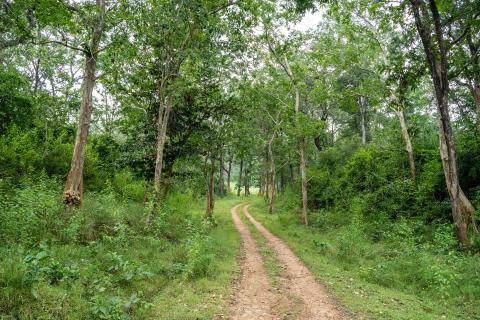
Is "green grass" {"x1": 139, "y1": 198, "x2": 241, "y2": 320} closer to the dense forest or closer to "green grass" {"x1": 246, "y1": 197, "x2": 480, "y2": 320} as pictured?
the dense forest

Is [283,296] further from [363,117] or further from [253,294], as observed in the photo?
[363,117]

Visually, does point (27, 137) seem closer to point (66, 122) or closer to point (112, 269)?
point (66, 122)

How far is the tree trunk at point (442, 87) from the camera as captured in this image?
425 inches

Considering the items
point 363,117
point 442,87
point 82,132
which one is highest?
point 363,117

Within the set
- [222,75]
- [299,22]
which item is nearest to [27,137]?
[222,75]

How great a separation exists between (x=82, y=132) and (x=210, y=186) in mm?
11520

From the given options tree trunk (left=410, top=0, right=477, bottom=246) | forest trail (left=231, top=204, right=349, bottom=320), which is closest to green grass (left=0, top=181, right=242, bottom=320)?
forest trail (left=231, top=204, right=349, bottom=320)

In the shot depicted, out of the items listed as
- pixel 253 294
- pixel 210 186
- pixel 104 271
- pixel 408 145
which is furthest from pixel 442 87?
pixel 210 186

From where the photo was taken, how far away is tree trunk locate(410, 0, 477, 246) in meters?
10.8

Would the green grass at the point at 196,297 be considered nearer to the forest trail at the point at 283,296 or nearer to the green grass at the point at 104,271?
the green grass at the point at 104,271

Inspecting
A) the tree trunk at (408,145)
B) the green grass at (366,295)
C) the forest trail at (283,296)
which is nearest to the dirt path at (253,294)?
the forest trail at (283,296)

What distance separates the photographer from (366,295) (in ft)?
27.6

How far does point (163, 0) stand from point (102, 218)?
7.67 m

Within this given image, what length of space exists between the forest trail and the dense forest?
0.06m
